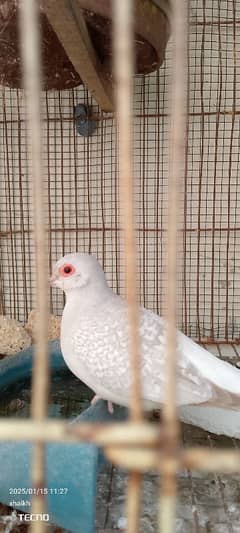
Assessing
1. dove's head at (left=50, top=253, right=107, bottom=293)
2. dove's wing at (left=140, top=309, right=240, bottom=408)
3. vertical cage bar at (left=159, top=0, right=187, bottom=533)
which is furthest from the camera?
dove's head at (left=50, top=253, right=107, bottom=293)

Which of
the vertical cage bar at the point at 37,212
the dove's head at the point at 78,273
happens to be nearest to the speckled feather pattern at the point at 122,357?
the dove's head at the point at 78,273

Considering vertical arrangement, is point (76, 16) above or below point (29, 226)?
above

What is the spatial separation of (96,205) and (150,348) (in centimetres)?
151

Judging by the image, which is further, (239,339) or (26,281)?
(26,281)

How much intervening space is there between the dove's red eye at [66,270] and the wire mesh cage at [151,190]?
1098 mm

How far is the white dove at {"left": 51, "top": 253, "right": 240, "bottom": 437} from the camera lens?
1.26 metres

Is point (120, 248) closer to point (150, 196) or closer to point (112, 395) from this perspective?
point (150, 196)

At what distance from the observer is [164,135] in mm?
2596

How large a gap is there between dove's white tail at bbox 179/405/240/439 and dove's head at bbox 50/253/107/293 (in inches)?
18.0

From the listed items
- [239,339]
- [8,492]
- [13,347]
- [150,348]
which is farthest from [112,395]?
[239,339]

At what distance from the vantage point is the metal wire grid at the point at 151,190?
8.34 feet

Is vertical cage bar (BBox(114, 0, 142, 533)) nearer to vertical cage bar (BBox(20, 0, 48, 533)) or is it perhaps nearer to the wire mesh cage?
vertical cage bar (BBox(20, 0, 48, 533))

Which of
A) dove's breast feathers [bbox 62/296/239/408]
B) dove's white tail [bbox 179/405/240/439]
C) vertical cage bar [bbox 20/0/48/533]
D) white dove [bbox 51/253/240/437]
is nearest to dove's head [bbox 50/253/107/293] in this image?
white dove [bbox 51/253/240/437]

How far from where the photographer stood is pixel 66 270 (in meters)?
1.52
